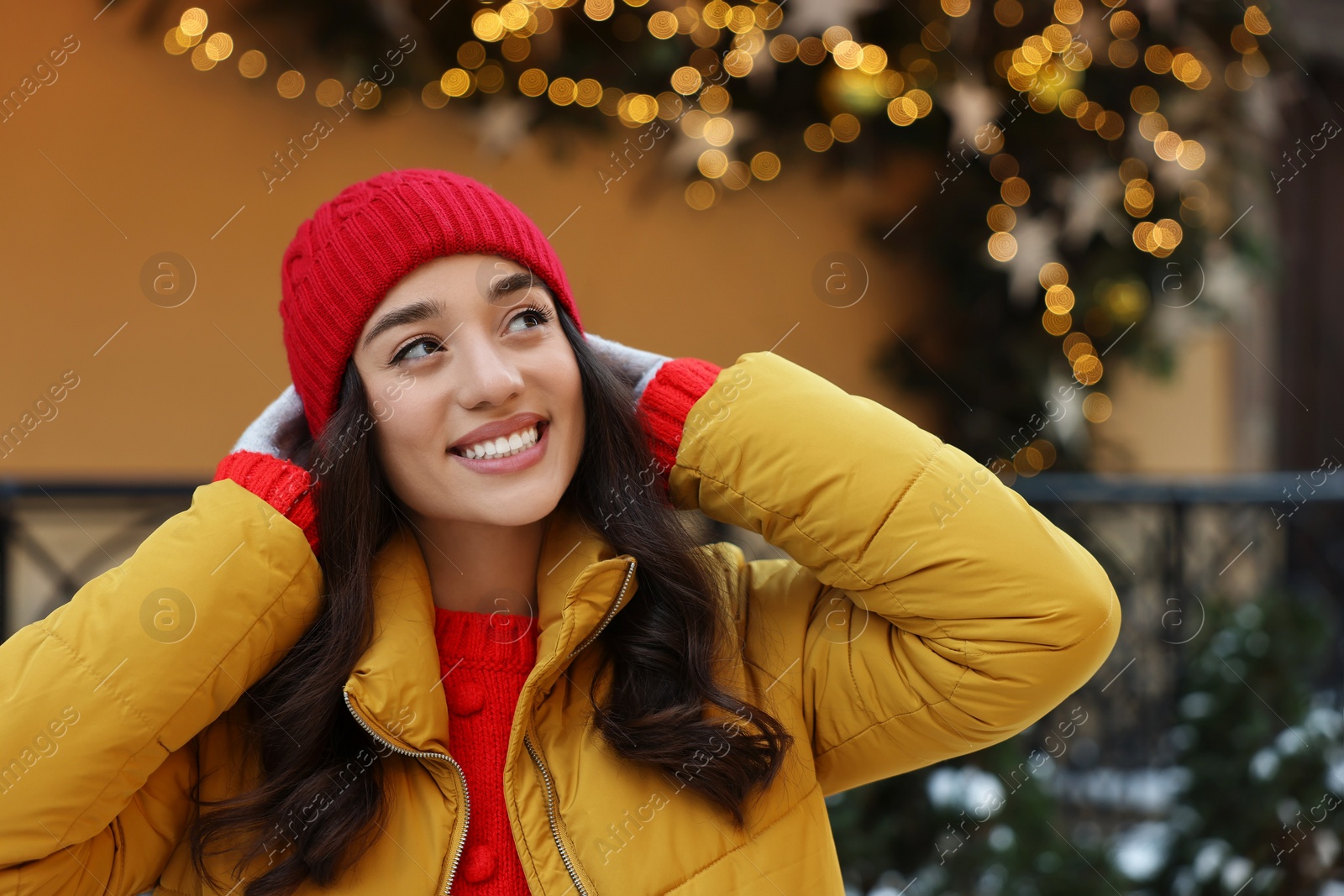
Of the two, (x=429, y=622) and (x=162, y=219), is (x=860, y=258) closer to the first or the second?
(x=162, y=219)

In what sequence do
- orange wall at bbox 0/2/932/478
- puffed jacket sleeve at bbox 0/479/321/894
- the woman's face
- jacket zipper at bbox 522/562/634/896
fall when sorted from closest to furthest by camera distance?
puffed jacket sleeve at bbox 0/479/321/894 < jacket zipper at bbox 522/562/634/896 < the woman's face < orange wall at bbox 0/2/932/478

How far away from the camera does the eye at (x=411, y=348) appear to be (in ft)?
4.62

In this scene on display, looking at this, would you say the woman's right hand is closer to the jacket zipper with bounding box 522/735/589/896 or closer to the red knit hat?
the red knit hat

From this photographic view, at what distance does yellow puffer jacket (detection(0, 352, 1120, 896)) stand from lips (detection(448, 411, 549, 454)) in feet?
0.55

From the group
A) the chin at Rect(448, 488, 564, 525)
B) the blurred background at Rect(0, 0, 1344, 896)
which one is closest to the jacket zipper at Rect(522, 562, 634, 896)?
the chin at Rect(448, 488, 564, 525)

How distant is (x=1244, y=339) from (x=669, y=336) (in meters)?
3.49

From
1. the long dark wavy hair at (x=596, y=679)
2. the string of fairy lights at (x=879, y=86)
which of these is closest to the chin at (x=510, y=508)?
the long dark wavy hair at (x=596, y=679)

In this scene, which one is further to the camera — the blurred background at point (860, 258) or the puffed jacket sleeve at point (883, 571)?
the blurred background at point (860, 258)

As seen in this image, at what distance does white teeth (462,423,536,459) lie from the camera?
1.39 m

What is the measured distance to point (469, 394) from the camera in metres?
1.36

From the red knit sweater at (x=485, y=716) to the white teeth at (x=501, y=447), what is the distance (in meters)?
0.22

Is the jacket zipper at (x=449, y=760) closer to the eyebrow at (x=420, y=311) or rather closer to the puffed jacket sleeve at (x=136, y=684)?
the puffed jacket sleeve at (x=136, y=684)

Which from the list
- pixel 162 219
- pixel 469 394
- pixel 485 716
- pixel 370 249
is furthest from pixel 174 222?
pixel 485 716

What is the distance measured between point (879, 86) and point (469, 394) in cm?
295
